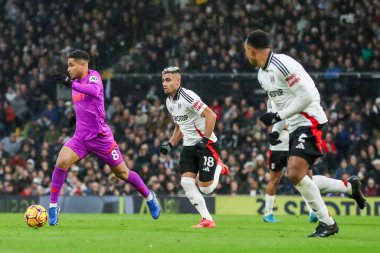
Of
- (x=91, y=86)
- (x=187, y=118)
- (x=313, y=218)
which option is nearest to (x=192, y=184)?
(x=187, y=118)

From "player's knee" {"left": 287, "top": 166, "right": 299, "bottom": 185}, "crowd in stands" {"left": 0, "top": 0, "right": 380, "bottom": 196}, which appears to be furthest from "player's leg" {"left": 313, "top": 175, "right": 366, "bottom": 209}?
"crowd in stands" {"left": 0, "top": 0, "right": 380, "bottom": 196}

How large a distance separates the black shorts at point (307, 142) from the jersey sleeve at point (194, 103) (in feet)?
8.89

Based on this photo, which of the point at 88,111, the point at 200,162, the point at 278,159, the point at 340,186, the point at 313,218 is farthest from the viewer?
the point at 278,159

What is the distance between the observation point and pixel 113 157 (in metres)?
14.1

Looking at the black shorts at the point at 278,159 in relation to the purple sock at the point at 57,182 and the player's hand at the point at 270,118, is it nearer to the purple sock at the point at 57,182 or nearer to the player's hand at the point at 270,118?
the purple sock at the point at 57,182

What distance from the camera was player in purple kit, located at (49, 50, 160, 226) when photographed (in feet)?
44.2

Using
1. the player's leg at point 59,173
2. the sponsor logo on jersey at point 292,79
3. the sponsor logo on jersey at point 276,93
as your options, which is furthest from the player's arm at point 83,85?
the sponsor logo on jersey at point 292,79

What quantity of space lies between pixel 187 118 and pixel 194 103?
0.40m

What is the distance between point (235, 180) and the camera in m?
23.6

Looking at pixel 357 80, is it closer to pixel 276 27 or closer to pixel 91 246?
pixel 276 27

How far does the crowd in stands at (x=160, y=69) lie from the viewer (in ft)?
79.8

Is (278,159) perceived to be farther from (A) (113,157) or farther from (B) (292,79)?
(B) (292,79)

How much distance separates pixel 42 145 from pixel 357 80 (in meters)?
9.32

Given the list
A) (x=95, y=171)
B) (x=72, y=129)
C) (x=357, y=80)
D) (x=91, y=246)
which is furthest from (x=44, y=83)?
(x=91, y=246)
